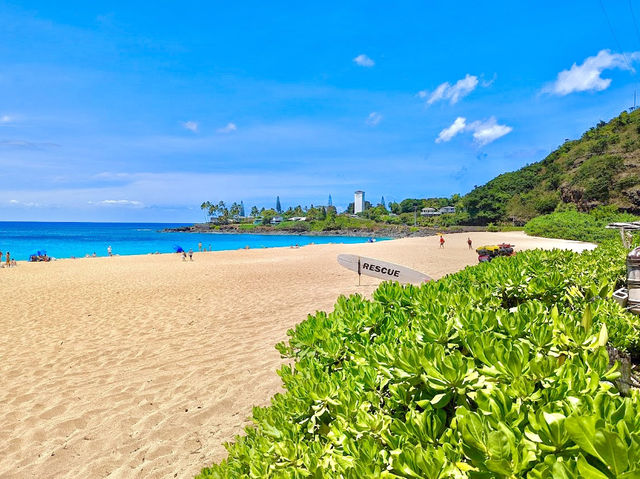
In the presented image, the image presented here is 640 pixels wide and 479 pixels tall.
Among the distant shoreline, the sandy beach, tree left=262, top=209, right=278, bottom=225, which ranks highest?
tree left=262, top=209, right=278, bottom=225

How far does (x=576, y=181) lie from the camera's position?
201 ft

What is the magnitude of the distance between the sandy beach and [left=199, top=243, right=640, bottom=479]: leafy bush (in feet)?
8.46

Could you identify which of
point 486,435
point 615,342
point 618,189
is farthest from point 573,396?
point 618,189

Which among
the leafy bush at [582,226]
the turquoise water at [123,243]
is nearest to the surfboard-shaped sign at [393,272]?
the leafy bush at [582,226]

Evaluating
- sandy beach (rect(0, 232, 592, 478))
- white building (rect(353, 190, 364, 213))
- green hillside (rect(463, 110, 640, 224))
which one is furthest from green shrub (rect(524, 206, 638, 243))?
white building (rect(353, 190, 364, 213))

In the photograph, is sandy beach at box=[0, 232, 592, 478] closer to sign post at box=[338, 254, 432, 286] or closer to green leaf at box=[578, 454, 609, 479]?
sign post at box=[338, 254, 432, 286]

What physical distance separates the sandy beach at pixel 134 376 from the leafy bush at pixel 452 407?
2.58 metres

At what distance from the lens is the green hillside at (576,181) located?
5494 centimetres

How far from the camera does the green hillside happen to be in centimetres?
5494

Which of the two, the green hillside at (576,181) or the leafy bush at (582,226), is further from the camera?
the green hillside at (576,181)

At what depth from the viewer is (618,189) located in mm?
54000

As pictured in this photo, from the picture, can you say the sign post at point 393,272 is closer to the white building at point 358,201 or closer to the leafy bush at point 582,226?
the leafy bush at point 582,226

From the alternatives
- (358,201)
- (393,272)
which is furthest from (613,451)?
(358,201)

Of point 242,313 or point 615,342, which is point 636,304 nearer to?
point 615,342
